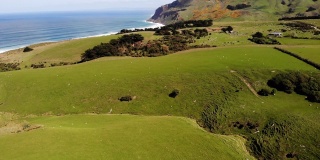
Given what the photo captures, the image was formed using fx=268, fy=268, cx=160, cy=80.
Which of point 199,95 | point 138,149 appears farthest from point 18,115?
point 199,95

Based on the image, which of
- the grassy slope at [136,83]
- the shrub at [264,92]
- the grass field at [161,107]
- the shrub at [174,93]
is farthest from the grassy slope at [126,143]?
the shrub at [264,92]

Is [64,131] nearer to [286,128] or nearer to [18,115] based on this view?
[18,115]

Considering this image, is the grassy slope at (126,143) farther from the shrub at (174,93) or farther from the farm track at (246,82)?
the farm track at (246,82)

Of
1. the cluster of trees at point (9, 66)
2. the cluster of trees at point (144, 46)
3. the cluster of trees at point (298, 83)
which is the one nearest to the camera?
the cluster of trees at point (298, 83)

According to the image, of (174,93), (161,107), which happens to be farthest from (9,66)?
(174,93)

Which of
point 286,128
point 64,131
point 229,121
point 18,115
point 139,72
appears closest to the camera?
point 64,131

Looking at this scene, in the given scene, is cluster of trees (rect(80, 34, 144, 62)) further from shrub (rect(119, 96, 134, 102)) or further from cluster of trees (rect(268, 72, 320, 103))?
cluster of trees (rect(268, 72, 320, 103))
